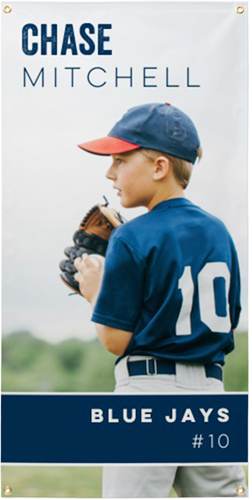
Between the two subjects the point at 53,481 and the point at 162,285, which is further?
the point at 53,481

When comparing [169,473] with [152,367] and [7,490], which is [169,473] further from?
[7,490]

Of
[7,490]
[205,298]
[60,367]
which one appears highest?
[205,298]

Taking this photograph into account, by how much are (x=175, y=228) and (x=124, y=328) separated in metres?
0.36

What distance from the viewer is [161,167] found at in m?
2.65

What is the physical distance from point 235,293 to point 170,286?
24 centimetres

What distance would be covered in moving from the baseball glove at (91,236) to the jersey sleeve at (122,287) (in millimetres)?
64

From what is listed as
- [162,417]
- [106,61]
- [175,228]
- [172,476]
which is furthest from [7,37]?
[172,476]

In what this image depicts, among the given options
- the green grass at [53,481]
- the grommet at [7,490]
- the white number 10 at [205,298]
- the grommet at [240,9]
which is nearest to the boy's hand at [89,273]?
the white number 10 at [205,298]

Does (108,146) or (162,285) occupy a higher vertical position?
(108,146)

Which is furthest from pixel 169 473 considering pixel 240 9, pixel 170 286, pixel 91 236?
pixel 240 9

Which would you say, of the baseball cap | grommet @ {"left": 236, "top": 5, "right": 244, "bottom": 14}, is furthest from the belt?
grommet @ {"left": 236, "top": 5, "right": 244, "bottom": 14}

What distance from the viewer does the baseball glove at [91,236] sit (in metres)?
2.67

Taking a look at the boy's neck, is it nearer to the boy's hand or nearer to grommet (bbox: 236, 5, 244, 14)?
the boy's hand

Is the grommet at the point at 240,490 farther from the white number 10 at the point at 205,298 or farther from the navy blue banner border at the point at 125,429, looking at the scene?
the white number 10 at the point at 205,298
